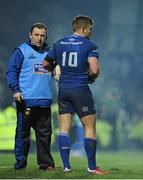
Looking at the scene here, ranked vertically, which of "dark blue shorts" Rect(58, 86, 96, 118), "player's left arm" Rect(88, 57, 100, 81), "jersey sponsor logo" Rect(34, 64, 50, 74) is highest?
"player's left arm" Rect(88, 57, 100, 81)

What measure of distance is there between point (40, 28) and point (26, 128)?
0.85m

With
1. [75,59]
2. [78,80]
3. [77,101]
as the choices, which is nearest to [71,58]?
[75,59]

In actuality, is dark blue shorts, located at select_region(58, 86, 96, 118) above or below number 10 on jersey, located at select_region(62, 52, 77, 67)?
below

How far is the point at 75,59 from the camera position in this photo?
16.4 ft

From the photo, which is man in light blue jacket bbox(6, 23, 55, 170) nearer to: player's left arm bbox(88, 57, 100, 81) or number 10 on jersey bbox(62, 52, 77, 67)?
number 10 on jersey bbox(62, 52, 77, 67)

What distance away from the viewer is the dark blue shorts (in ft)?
16.4

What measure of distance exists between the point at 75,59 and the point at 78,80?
167mm

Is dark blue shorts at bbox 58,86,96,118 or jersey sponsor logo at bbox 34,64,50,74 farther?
jersey sponsor logo at bbox 34,64,50,74

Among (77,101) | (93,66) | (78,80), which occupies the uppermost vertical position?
(93,66)

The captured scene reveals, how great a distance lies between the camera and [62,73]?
5062 mm

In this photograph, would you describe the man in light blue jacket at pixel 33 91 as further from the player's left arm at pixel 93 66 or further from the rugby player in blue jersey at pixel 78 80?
the player's left arm at pixel 93 66

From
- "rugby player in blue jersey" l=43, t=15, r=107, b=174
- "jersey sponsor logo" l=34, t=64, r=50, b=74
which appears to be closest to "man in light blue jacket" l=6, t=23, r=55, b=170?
"jersey sponsor logo" l=34, t=64, r=50, b=74

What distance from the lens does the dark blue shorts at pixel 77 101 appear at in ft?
16.4

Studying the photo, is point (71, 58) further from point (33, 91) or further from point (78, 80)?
point (33, 91)
